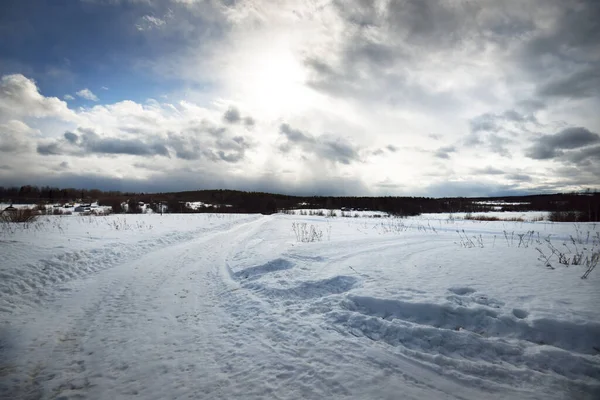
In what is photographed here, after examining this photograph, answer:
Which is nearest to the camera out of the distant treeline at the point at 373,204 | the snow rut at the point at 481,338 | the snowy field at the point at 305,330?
the snowy field at the point at 305,330

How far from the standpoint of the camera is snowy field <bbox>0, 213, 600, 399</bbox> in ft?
10.5

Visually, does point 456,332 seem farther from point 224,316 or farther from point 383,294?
point 224,316

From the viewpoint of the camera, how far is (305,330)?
4.57m

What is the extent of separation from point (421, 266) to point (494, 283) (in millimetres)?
1935

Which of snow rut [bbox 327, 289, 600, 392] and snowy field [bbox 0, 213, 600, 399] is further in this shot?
snow rut [bbox 327, 289, 600, 392]

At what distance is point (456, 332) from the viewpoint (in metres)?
4.19

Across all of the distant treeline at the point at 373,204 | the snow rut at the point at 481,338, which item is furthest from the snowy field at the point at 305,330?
the distant treeline at the point at 373,204

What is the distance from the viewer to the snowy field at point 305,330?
3.21 m

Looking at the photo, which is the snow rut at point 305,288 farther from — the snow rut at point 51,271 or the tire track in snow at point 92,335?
the snow rut at point 51,271

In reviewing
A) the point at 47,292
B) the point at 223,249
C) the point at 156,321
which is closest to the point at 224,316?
the point at 156,321

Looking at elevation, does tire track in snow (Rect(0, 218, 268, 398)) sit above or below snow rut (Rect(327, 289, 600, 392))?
below

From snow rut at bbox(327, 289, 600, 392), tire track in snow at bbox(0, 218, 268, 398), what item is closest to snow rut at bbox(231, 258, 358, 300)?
snow rut at bbox(327, 289, 600, 392)

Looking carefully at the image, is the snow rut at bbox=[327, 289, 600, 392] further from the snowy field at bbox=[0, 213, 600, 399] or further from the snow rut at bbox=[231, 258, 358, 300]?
the snow rut at bbox=[231, 258, 358, 300]

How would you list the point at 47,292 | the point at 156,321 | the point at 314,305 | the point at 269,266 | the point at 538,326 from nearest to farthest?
the point at 538,326, the point at 156,321, the point at 314,305, the point at 47,292, the point at 269,266
